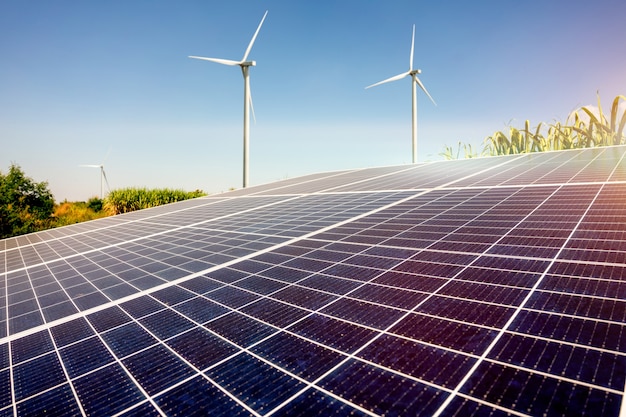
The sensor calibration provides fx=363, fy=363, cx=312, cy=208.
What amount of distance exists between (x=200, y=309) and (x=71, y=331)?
5.58 ft

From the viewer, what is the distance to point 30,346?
4.53 meters

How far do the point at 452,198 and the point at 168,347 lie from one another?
7.10m

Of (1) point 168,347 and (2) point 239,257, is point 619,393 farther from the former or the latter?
(2) point 239,257

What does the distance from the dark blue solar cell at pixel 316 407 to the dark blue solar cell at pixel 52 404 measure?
6.10 ft

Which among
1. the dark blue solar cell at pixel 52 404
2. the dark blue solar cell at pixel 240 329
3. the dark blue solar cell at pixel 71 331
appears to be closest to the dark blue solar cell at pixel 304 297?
the dark blue solar cell at pixel 240 329

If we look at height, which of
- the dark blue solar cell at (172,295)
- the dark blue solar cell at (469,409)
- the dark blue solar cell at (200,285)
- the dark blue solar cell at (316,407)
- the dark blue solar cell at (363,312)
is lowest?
the dark blue solar cell at (316,407)

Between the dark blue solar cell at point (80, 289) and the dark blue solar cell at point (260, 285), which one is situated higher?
the dark blue solar cell at point (260, 285)

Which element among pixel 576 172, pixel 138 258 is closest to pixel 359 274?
pixel 138 258

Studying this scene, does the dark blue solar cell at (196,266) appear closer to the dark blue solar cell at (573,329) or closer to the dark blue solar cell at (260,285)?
the dark blue solar cell at (260,285)

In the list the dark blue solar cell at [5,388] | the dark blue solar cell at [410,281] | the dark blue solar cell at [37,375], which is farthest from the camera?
the dark blue solar cell at [410,281]

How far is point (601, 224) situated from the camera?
5.52 m

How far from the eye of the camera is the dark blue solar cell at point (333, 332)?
352cm

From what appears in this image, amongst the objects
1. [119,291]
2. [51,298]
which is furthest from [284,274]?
[51,298]

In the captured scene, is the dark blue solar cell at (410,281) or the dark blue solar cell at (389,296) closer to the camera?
the dark blue solar cell at (389,296)
